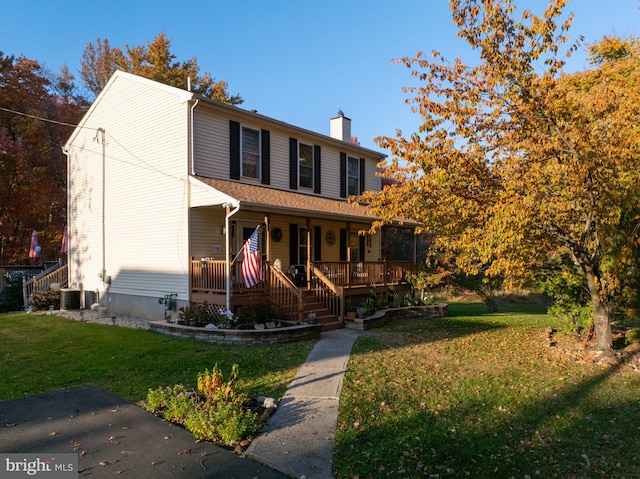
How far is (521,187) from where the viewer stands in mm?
6980

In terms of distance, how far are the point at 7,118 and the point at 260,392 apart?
23.9 metres

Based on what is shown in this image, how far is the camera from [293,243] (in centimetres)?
1542

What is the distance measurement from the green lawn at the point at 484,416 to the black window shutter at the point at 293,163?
25.5 ft

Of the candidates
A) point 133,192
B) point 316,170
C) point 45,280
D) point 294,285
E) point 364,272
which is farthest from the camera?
point 45,280

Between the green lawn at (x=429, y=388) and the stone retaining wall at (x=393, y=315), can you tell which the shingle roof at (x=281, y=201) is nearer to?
the stone retaining wall at (x=393, y=315)

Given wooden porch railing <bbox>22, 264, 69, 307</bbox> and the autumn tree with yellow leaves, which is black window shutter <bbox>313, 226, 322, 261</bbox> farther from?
wooden porch railing <bbox>22, 264, 69, 307</bbox>

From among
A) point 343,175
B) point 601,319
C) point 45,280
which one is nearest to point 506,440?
point 601,319

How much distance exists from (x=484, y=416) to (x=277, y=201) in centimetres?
832

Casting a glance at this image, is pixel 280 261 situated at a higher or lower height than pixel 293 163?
lower

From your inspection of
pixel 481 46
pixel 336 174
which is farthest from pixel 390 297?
pixel 481 46

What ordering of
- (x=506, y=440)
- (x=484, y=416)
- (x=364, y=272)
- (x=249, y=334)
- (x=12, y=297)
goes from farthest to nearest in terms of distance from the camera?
(x=12, y=297), (x=364, y=272), (x=249, y=334), (x=484, y=416), (x=506, y=440)

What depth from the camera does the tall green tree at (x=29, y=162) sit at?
70.9 ft

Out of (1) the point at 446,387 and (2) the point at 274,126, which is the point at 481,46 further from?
(2) the point at 274,126

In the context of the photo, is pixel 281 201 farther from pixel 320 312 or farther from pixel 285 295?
pixel 320 312
